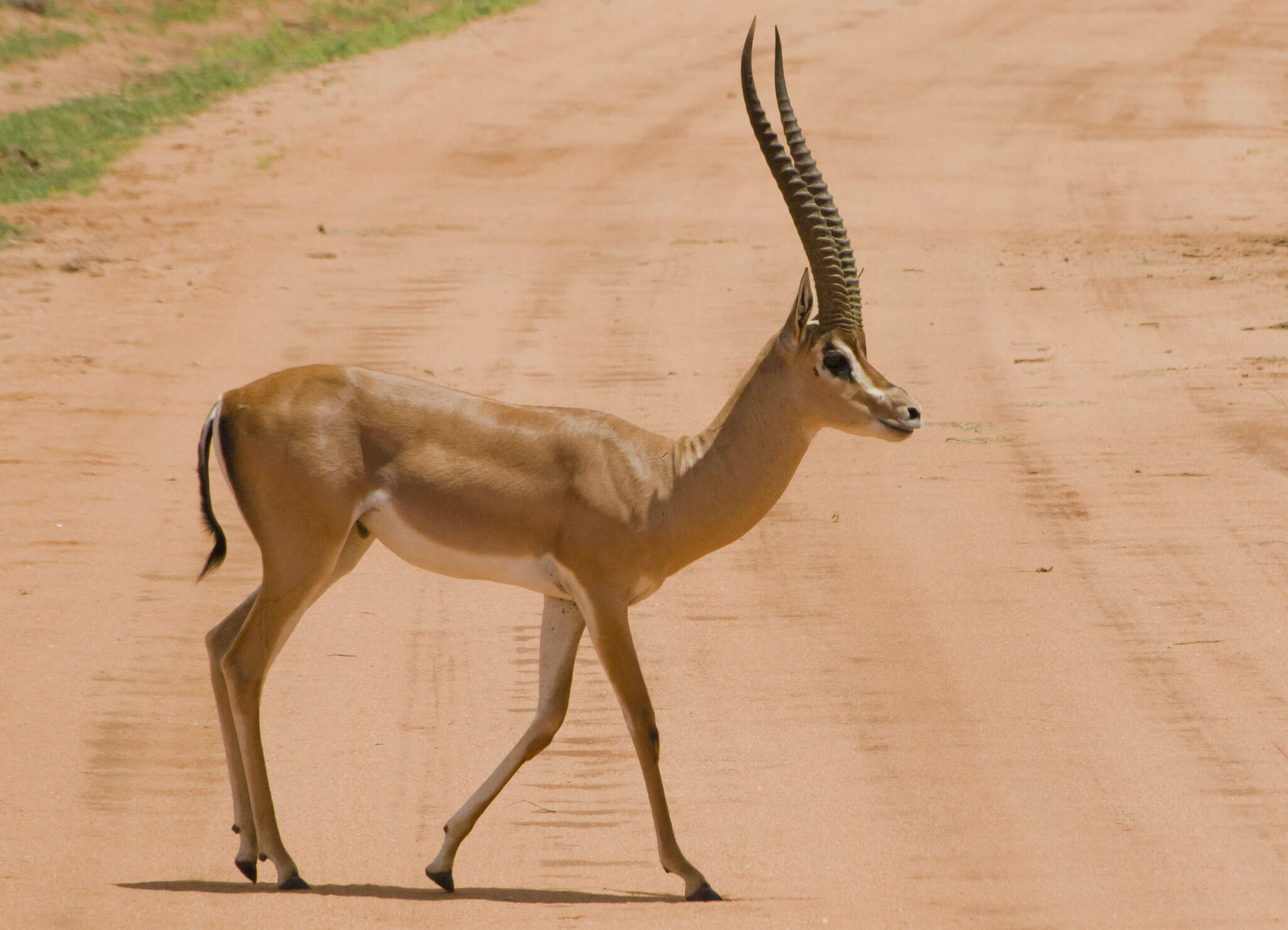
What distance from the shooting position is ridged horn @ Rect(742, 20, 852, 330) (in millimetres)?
6984

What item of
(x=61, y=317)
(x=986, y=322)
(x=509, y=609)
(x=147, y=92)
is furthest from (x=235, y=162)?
(x=509, y=609)

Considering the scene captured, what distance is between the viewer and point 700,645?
31.0 feet

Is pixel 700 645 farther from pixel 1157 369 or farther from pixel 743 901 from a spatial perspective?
pixel 1157 369

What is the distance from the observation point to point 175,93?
1004 inches

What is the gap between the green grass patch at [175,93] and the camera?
21.2 m

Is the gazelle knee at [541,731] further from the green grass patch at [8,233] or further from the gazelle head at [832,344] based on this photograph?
the green grass patch at [8,233]

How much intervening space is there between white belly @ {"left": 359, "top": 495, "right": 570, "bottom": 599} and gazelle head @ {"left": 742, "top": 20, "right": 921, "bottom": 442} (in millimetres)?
1239

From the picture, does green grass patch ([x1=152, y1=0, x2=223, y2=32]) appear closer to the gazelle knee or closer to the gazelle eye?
the gazelle eye

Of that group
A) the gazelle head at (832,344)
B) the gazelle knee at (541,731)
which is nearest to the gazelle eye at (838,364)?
the gazelle head at (832,344)

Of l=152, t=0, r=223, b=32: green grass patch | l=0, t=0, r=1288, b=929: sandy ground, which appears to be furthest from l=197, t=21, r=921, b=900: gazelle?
l=152, t=0, r=223, b=32: green grass patch

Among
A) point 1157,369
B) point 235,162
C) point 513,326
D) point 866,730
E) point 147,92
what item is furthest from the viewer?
point 147,92

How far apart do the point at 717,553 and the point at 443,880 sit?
4544mm

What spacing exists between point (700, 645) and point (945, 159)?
47.3 ft

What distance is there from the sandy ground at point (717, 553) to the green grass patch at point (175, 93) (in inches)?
31.4
